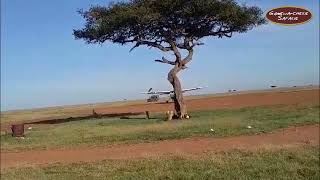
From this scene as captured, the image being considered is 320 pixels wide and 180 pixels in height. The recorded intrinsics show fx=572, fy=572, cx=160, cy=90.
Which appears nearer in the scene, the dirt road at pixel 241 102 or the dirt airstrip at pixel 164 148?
the dirt airstrip at pixel 164 148

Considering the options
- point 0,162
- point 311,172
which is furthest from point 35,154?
point 311,172

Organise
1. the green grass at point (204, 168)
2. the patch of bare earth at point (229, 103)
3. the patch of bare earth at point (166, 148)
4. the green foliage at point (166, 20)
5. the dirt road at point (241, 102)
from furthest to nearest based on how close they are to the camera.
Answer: the dirt road at point (241, 102) → the patch of bare earth at point (229, 103) → the green foliage at point (166, 20) → the patch of bare earth at point (166, 148) → the green grass at point (204, 168)

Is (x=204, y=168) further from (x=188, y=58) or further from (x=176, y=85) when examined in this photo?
(x=188, y=58)

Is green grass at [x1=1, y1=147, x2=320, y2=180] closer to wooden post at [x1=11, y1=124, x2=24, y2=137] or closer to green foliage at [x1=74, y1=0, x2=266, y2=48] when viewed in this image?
wooden post at [x1=11, y1=124, x2=24, y2=137]

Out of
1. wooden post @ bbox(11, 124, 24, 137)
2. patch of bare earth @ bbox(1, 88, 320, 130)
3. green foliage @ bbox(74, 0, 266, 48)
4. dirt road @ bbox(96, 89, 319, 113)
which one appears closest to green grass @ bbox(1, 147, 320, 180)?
wooden post @ bbox(11, 124, 24, 137)

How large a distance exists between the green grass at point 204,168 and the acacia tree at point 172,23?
19.8m

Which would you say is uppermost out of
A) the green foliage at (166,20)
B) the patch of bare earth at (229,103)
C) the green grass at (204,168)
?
the green foliage at (166,20)

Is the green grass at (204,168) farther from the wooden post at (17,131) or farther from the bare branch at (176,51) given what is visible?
the bare branch at (176,51)

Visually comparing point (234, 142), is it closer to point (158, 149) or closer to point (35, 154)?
point (158, 149)

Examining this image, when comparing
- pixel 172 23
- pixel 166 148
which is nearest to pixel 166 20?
pixel 172 23

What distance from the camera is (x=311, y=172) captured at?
11242mm

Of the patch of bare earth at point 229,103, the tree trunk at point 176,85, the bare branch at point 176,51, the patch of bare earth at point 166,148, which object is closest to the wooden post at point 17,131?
the patch of bare earth at point 166,148

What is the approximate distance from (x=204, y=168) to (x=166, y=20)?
23674 mm

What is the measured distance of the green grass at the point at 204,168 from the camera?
37.0 feet
